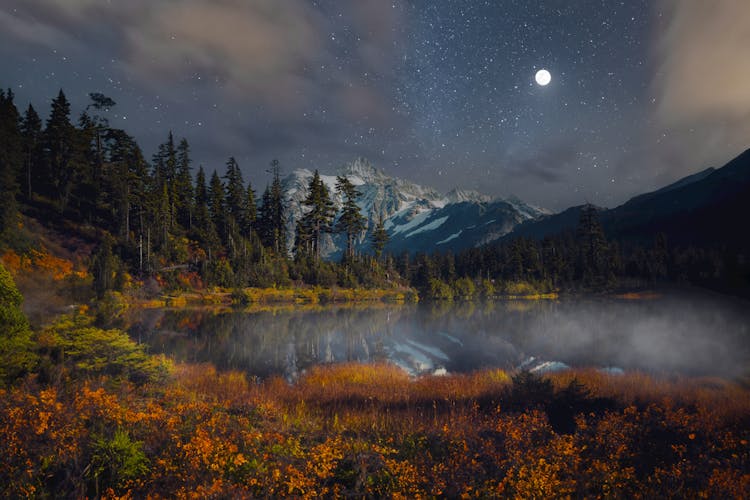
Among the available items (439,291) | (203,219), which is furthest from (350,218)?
(203,219)

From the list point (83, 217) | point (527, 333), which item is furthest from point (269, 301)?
point (527, 333)

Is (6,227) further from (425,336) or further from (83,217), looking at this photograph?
(425,336)

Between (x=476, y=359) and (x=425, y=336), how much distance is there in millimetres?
9430

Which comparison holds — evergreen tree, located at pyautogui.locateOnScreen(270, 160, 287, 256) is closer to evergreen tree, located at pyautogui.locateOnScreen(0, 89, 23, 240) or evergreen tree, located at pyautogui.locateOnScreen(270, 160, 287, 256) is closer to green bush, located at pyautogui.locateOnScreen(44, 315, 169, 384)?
evergreen tree, located at pyautogui.locateOnScreen(0, 89, 23, 240)

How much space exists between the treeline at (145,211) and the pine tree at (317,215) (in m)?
0.22

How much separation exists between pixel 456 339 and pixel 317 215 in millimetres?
52209

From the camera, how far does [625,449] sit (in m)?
7.92

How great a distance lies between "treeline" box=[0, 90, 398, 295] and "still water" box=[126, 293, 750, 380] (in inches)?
662

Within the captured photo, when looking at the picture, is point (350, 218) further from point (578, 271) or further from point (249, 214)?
point (578, 271)

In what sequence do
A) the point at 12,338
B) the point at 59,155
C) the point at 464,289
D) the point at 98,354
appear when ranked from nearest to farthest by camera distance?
the point at 12,338 < the point at 98,354 < the point at 59,155 < the point at 464,289

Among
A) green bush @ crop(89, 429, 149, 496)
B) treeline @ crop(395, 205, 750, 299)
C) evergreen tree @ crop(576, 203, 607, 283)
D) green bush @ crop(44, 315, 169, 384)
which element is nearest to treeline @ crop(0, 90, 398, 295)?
treeline @ crop(395, 205, 750, 299)

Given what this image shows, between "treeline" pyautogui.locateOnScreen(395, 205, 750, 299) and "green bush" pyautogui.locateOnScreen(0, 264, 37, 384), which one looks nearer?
"green bush" pyautogui.locateOnScreen(0, 264, 37, 384)

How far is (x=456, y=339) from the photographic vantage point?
3209 centimetres

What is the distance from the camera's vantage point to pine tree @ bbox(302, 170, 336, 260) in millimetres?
77875
